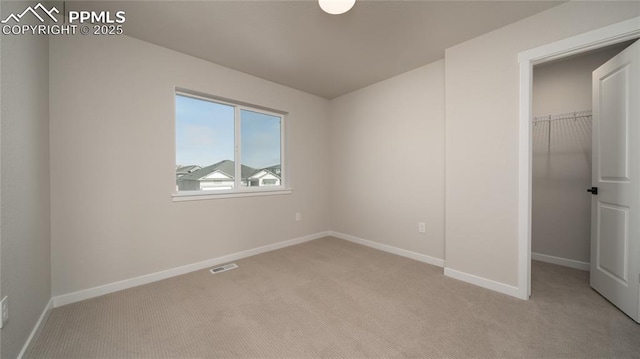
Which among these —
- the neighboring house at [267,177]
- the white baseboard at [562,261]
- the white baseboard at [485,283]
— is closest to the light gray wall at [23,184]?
the neighboring house at [267,177]

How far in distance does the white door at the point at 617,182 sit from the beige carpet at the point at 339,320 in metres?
0.21

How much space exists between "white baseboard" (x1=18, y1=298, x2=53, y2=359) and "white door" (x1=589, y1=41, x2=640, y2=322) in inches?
159

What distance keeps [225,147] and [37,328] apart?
2.21m

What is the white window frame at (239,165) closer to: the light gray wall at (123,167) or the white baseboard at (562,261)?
the light gray wall at (123,167)

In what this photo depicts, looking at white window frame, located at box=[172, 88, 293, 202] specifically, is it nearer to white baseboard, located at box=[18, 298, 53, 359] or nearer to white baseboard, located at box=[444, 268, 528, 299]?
white baseboard, located at box=[18, 298, 53, 359]

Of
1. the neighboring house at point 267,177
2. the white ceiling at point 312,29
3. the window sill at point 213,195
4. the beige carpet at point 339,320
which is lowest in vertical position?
the beige carpet at point 339,320

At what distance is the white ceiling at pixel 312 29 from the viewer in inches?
74.1

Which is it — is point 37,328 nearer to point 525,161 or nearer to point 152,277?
point 152,277

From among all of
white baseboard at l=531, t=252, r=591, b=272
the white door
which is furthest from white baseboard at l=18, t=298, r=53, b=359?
white baseboard at l=531, t=252, r=591, b=272

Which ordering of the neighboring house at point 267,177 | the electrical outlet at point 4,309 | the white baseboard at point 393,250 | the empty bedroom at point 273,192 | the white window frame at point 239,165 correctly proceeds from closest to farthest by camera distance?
the electrical outlet at point 4,309
the empty bedroom at point 273,192
the white window frame at point 239,165
the white baseboard at point 393,250
the neighboring house at point 267,177

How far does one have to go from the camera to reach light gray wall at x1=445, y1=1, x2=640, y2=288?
79.2 inches

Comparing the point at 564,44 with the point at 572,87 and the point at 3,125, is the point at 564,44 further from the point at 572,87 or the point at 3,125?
the point at 3,125

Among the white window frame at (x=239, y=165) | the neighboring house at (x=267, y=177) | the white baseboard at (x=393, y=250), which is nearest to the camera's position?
the white window frame at (x=239, y=165)

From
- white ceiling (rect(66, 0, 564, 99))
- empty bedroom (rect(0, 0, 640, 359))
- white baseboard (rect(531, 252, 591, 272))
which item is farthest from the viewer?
white baseboard (rect(531, 252, 591, 272))
